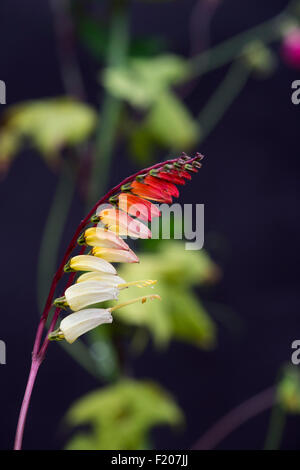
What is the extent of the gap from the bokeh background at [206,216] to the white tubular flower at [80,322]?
29.2 inches

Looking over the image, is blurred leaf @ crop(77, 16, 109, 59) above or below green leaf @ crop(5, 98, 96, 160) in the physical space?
above

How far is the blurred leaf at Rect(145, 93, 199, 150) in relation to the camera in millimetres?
743

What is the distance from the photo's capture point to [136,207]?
0.20 m

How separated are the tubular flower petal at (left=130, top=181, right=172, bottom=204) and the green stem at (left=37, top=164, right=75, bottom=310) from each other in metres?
0.58

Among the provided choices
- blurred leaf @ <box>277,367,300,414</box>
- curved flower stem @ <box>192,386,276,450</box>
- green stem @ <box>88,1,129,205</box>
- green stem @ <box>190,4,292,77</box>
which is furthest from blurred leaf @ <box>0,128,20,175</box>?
curved flower stem @ <box>192,386,276,450</box>

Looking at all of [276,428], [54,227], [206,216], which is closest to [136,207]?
[54,227]

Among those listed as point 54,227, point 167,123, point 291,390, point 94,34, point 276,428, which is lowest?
point 276,428

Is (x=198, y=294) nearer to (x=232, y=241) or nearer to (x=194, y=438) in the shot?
(x=232, y=241)

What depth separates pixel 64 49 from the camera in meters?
0.94

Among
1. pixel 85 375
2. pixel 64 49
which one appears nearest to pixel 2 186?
pixel 64 49

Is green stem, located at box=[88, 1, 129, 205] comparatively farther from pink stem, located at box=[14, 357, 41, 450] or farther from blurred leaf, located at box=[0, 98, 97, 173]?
pink stem, located at box=[14, 357, 41, 450]

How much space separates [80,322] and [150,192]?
0.05 meters

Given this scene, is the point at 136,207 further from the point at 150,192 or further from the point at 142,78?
the point at 142,78

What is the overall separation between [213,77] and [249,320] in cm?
43
